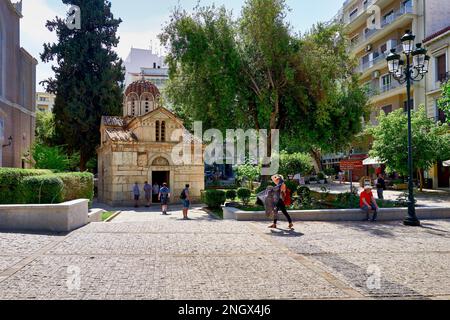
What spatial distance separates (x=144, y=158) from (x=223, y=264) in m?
20.6

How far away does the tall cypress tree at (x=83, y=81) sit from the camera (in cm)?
3528

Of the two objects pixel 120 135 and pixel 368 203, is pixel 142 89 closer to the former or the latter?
pixel 120 135

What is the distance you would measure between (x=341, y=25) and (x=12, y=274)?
20193mm

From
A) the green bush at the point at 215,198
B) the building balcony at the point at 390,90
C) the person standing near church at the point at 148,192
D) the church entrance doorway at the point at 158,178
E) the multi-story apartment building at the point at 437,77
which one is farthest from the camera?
the building balcony at the point at 390,90

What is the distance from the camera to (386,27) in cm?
3844

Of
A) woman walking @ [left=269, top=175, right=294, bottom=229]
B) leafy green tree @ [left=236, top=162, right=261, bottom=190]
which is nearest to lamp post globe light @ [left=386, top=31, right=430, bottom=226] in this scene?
woman walking @ [left=269, top=175, right=294, bottom=229]

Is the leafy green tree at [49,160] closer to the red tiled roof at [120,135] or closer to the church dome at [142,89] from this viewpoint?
the red tiled roof at [120,135]

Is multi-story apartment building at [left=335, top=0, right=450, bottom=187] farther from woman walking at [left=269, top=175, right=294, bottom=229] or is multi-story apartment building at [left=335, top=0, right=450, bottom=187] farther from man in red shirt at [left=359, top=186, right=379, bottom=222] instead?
woman walking at [left=269, top=175, right=294, bottom=229]

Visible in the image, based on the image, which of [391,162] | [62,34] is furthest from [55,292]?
[62,34]

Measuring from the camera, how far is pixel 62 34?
37031 mm

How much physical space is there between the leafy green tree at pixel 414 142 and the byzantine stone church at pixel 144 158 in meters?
13.4

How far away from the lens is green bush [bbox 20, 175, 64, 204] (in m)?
12.0

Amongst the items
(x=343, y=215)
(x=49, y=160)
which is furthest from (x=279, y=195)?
(x=49, y=160)

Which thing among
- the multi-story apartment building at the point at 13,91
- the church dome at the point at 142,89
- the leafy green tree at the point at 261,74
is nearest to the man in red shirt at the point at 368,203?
the leafy green tree at the point at 261,74
